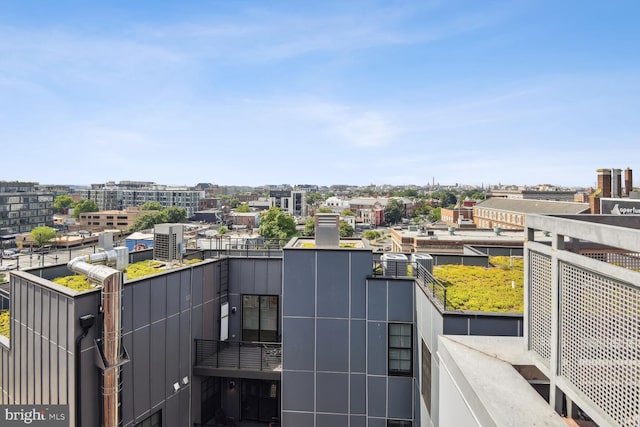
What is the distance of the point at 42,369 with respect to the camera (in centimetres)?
1012

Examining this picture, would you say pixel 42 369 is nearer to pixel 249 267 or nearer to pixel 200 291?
pixel 200 291

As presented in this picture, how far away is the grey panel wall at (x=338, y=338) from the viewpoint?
12805 millimetres

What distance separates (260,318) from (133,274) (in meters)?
5.43

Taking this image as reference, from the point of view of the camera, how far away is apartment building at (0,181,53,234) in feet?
353

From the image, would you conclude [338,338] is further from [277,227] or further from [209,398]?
[277,227]

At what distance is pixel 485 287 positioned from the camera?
11.4 metres

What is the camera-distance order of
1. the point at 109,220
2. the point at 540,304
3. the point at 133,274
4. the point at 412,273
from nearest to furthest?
1. the point at 540,304
2. the point at 133,274
3. the point at 412,273
4. the point at 109,220

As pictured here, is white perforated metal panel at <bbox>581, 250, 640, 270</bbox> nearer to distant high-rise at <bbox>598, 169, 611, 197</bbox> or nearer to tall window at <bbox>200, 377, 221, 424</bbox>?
tall window at <bbox>200, 377, 221, 424</bbox>

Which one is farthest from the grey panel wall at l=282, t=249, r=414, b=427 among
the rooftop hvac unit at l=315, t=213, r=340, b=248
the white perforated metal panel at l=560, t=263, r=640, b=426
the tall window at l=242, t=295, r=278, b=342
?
the white perforated metal panel at l=560, t=263, r=640, b=426

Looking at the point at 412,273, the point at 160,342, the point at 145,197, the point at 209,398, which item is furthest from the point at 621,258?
the point at 145,197

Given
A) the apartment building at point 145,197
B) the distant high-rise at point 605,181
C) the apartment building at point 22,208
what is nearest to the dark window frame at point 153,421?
the distant high-rise at point 605,181

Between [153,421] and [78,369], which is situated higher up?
[78,369]

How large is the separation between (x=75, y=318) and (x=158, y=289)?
109 inches

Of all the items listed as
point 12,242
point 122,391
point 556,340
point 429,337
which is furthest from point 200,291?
point 12,242
